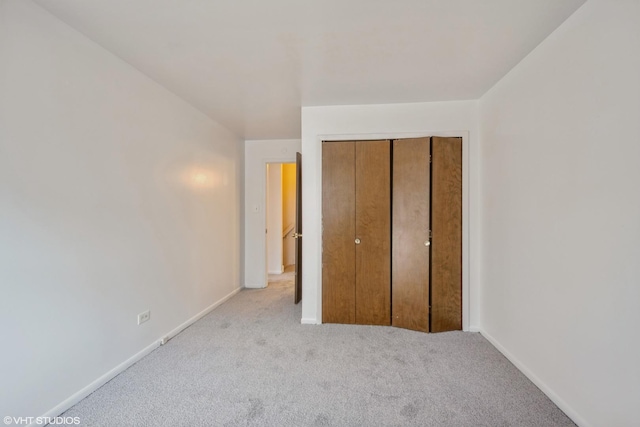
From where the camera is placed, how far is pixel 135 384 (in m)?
2.01

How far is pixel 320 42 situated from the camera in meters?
1.92

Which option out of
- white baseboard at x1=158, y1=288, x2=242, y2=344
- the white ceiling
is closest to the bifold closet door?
the white ceiling

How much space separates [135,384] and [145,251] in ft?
3.28

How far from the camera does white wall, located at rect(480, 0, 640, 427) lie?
134 cm

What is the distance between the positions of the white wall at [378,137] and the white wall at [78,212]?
4.33 feet

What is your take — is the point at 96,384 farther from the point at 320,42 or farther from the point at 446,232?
the point at 446,232

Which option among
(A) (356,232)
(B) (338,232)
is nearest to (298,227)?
(B) (338,232)

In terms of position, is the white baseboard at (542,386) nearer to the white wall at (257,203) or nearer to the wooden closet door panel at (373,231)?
the wooden closet door panel at (373,231)

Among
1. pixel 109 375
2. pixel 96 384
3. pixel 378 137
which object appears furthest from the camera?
pixel 378 137

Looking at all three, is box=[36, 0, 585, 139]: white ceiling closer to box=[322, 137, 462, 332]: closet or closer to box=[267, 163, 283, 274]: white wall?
box=[322, 137, 462, 332]: closet

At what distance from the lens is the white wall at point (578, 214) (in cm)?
134

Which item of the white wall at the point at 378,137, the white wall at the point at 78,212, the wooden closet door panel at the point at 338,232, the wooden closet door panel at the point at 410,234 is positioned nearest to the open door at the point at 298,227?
the white wall at the point at 378,137

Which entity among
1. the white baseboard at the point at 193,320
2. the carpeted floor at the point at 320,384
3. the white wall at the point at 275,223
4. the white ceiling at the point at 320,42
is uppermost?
the white ceiling at the point at 320,42

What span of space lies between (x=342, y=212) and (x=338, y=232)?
0.73 feet
